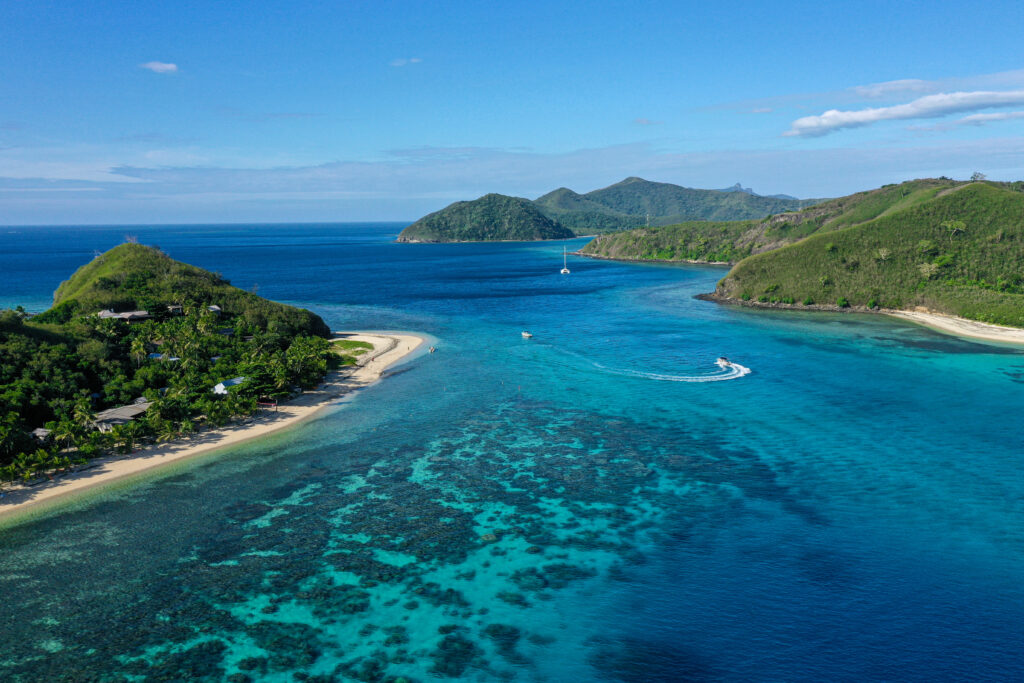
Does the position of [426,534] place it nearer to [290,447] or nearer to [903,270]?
[290,447]

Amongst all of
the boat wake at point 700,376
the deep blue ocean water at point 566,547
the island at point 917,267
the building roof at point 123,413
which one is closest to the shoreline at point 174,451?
the deep blue ocean water at point 566,547

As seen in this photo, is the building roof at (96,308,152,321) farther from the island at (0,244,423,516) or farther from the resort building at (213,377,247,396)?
the resort building at (213,377,247,396)

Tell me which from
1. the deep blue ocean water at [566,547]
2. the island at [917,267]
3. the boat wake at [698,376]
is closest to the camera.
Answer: the deep blue ocean water at [566,547]

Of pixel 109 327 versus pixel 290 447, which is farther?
pixel 109 327

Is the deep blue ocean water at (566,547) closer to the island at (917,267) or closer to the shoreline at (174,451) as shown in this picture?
the shoreline at (174,451)

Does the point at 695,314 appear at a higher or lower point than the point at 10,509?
higher

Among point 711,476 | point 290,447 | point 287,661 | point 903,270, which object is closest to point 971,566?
point 711,476

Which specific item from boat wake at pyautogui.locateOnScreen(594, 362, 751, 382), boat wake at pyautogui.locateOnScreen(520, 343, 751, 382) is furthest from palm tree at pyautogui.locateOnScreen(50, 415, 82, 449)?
boat wake at pyautogui.locateOnScreen(594, 362, 751, 382)
